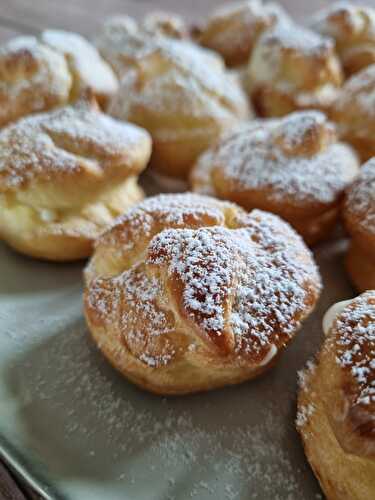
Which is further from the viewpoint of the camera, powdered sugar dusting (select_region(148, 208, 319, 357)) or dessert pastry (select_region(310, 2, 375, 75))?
dessert pastry (select_region(310, 2, 375, 75))

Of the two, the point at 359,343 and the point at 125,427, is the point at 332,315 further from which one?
the point at 125,427

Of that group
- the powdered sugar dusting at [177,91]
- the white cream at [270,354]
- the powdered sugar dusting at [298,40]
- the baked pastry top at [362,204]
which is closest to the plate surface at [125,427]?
the white cream at [270,354]

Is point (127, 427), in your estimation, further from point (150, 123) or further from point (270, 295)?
point (150, 123)

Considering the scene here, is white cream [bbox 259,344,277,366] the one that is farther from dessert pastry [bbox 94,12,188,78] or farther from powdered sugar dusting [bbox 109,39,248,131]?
dessert pastry [bbox 94,12,188,78]

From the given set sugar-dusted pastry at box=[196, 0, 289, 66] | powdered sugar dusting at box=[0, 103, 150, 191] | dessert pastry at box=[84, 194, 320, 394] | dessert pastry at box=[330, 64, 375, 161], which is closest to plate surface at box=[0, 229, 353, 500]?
dessert pastry at box=[84, 194, 320, 394]

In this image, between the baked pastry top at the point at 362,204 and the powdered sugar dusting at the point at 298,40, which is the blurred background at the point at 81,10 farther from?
the baked pastry top at the point at 362,204
